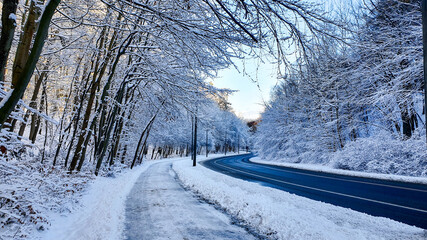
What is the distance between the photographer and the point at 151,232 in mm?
4496

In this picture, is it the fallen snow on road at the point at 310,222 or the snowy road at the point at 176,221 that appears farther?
the snowy road at the point at 176,221

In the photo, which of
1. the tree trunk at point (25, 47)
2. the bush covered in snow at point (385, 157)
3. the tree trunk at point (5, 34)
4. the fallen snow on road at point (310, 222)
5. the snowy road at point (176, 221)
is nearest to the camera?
the tree trunk at point (5, 34)

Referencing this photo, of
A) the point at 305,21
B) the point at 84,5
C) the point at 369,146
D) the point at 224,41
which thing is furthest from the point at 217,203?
the point at 369,146

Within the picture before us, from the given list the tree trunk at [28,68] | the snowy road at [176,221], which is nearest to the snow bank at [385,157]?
the snowy road at [176,221]

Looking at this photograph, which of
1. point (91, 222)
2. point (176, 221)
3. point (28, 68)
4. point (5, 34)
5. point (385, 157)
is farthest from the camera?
point (385, 157)

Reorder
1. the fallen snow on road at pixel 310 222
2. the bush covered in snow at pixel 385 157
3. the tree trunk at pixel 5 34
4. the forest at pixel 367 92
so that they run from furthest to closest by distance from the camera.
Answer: the bush covered in snow at pixel 385 157 → the fallen snow on road at pixel 310 222 → the forest at pixel 367 92 → the tree trunk at pixel 5 34

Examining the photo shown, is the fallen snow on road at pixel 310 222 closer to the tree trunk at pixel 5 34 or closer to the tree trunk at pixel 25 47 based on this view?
the tree trunk at pixel 5 34

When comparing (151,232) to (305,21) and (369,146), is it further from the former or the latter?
(369,146)

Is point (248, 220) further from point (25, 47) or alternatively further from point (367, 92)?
point (367, 92)

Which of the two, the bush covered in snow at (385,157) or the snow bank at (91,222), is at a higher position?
the bush covered in snow at (385,157)

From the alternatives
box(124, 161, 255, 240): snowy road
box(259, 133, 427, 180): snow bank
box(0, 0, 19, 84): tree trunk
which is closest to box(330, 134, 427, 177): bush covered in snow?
box(259, 133, 427, 180): snow bank

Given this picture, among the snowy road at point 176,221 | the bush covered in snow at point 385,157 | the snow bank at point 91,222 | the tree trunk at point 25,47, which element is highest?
the tree trunk at point 25,47

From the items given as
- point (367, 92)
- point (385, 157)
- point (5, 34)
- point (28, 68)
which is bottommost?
point (385, 157)

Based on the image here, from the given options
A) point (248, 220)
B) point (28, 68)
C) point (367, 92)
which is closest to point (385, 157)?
point (367, 92)
